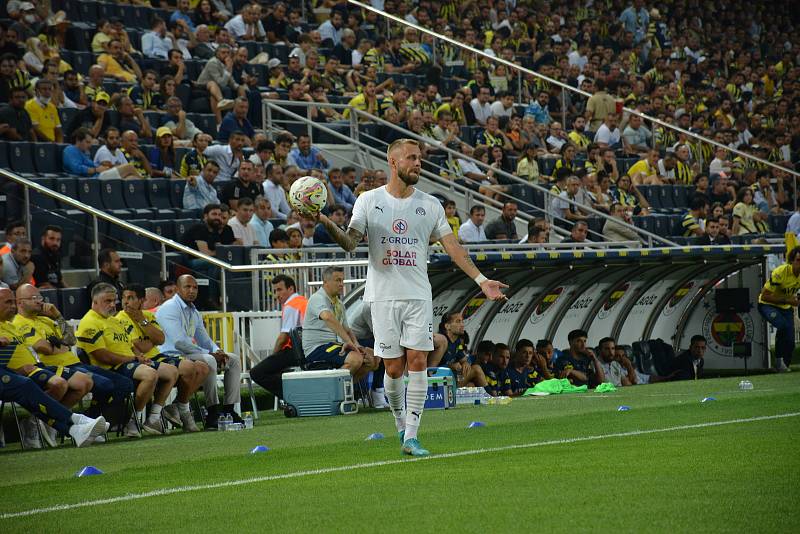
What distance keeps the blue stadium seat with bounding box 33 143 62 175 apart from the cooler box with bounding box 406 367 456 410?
21.4 ft

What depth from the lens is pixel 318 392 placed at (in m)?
14.5

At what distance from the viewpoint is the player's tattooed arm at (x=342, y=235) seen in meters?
8.39

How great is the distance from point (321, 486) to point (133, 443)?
5.12m

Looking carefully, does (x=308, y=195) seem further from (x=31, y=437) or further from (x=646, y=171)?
(x=646, y=171)

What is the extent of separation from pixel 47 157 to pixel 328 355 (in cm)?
546

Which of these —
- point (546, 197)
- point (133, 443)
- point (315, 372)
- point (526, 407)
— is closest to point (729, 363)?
point (546, 197)

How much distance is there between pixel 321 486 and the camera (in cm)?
732

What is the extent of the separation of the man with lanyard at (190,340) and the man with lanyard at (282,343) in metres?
1.14

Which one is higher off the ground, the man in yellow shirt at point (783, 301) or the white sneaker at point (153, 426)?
the man in yellow shirt at point (783, 301)

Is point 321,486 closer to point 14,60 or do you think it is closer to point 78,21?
point 14,60

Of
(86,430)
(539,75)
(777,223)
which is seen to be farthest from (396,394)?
(777,223)

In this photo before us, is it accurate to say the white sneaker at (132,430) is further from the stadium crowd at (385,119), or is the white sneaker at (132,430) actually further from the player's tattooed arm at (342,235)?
the player's tattooed arm at (342,235)

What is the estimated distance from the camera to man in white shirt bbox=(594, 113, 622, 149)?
27.5m

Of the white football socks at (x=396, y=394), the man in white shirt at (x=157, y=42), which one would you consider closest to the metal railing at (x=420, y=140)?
the man in white shirt at (x=157, y=42)
